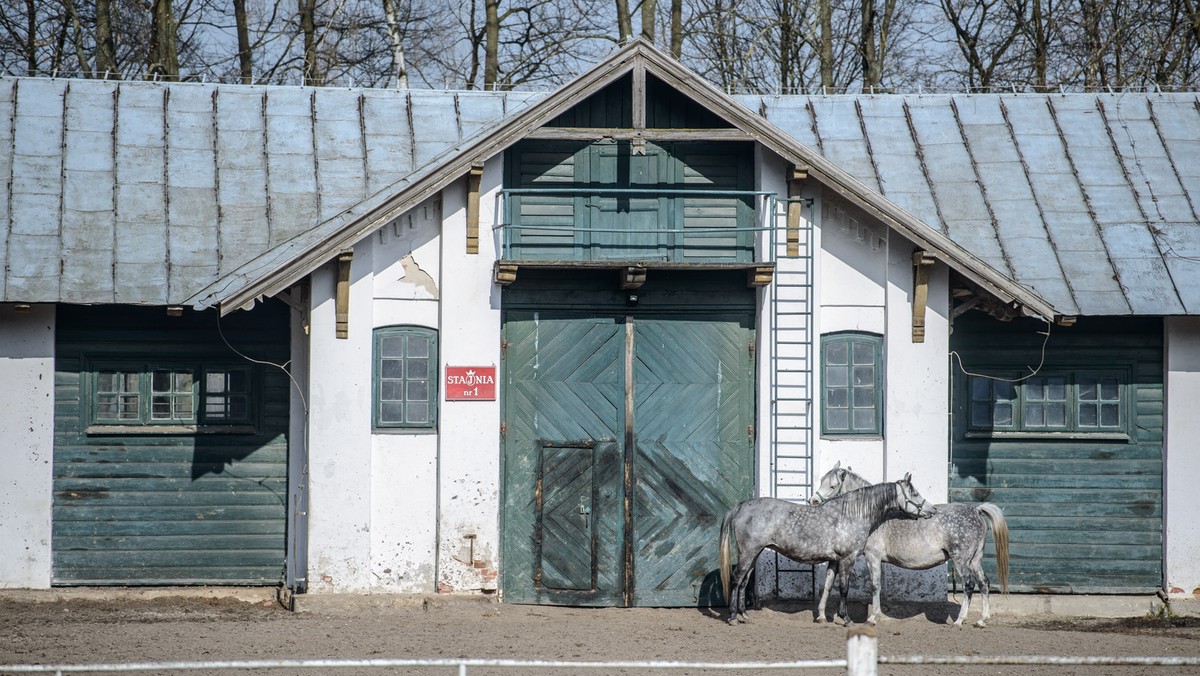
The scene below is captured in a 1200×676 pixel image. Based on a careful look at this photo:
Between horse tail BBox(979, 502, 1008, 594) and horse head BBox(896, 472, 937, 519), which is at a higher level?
horse head BBox(896, 472, 937, 519)

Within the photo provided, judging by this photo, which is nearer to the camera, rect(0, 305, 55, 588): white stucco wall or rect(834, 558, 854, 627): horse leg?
rect(834, 558, 854, 627): horse leg

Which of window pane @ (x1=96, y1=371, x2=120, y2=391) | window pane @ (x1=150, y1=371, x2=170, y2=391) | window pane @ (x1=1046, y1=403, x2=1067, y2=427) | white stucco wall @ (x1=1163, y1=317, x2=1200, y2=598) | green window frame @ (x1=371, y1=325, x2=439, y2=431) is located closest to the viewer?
green window frame @ (x1=371, y1=325, x2=439, y2=431)

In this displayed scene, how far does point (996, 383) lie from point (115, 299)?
9478 millimetres

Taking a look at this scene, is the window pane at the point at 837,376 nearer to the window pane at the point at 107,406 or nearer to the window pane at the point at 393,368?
the window pane at the point at 393,368

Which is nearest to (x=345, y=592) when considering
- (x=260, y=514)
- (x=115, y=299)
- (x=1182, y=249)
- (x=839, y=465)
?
(x=260, y=514)

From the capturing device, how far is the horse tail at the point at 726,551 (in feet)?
45.7

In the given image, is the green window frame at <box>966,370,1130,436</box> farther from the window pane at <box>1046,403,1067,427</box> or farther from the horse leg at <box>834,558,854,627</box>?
the horse leg at <box>834,558,854,627</box>

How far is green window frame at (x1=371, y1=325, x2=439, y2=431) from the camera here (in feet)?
47.3

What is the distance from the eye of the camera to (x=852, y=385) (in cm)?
1468

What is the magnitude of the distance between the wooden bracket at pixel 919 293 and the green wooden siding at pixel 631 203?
175 centimetres

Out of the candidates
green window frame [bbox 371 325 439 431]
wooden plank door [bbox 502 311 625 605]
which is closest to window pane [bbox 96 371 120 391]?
green window frame [bbox 371 325 439 431]

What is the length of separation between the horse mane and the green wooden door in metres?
1.26

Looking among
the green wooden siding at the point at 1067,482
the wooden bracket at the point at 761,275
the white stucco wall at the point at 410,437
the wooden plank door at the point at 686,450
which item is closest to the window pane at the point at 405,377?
the white stucco wall at the point at 410,437

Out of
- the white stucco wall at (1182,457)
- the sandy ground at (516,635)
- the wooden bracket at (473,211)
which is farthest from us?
the white stucco wall at (1182,457)
